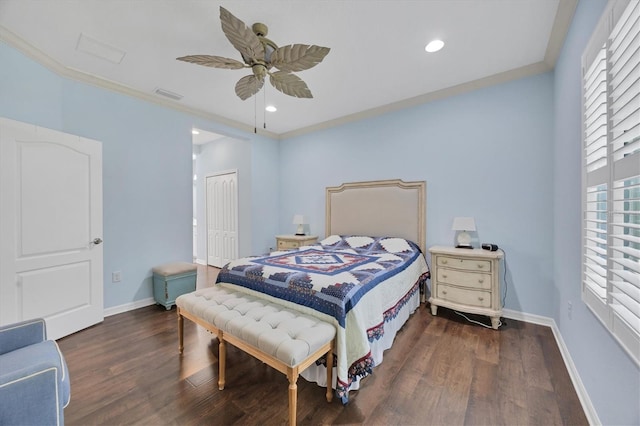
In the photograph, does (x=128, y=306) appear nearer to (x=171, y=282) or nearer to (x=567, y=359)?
(x=171, y=282)

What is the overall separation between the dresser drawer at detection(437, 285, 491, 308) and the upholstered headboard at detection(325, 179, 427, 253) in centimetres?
66

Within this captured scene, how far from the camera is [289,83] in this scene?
87.7 inches

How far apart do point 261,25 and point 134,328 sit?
322 centimetres

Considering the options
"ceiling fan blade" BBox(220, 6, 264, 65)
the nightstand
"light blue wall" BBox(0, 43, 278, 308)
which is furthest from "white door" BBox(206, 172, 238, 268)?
"ceiling fan blade" BBox(220, 6, 264, 65)

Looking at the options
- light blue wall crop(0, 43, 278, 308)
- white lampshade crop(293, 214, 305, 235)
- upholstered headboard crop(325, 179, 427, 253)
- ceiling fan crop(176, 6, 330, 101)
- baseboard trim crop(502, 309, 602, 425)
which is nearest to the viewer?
baseboard trim crop(502, 309, 602, 425)

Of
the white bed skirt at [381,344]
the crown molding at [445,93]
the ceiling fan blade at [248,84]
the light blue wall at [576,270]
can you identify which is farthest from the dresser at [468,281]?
the ceiling fan blade at [248,84]

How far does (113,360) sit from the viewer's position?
84.0 inches

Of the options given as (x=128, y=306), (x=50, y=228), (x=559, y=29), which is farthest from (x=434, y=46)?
(x=128, y=306)

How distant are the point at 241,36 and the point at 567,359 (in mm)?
3474

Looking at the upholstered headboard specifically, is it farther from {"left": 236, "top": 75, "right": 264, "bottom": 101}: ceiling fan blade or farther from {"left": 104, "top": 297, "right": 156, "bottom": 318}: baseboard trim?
{"left": 104, "top": 297, "right": 156, "bottom": 318}: baseboard trim

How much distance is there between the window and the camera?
3.51ft

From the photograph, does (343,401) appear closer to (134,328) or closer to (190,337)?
(190,337)

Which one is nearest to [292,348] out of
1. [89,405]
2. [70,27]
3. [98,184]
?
[89,405]

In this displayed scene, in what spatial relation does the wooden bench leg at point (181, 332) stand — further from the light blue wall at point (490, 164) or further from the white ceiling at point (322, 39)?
the light blue wall at point (490, 164)
